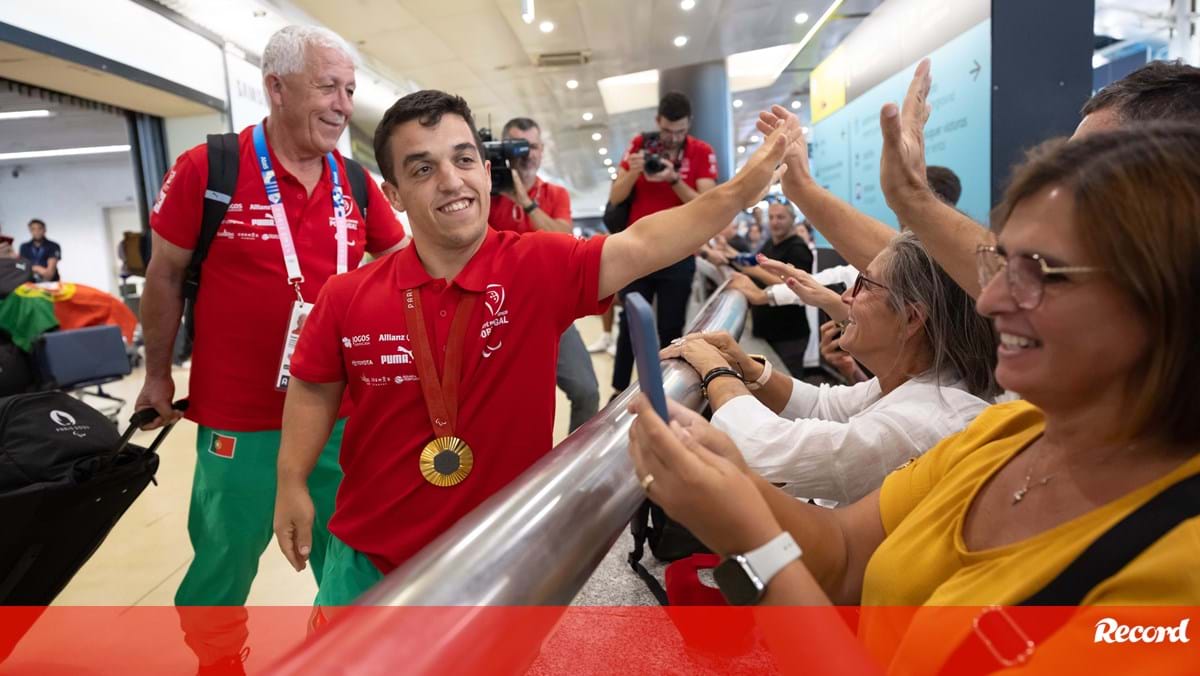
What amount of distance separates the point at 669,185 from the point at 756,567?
3242 millimetres

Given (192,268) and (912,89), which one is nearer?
(912,89)

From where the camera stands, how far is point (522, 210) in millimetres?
3160

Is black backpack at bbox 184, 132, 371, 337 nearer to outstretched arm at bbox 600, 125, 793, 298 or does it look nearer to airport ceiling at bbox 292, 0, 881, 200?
outstretched arm at bbox 600, 125, 793, 298

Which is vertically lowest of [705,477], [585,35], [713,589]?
[713,589]

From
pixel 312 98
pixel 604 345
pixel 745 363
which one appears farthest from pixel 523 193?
pixel 604 345

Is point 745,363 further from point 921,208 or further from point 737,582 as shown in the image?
point 737,582

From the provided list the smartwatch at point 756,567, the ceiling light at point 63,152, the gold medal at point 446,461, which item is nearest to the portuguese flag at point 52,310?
the gold medal at point 446,461

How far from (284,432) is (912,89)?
1578 millimetres

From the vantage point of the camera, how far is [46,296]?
5.12 meters

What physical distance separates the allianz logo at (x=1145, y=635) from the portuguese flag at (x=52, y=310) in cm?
607

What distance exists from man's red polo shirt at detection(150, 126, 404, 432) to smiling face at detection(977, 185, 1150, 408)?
5.51 feet

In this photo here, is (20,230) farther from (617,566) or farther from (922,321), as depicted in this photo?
(922,321)

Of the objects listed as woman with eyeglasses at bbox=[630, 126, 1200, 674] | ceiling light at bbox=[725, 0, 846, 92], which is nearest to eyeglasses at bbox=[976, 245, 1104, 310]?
woman with eyeglasses at bbox=[630, 126, 1200, 674]

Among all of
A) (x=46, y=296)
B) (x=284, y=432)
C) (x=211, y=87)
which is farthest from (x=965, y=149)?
(x=211, y=87)
